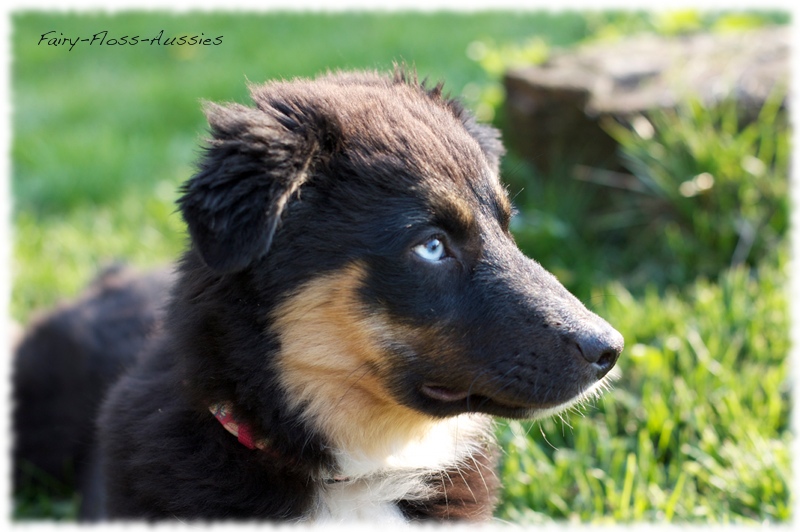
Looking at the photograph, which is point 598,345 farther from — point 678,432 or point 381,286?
point 678,432

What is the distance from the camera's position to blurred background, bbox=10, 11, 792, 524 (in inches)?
159

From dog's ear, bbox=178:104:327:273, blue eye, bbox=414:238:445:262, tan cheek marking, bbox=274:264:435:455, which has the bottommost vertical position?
tan cheek marking, bbox=274:264:435:455

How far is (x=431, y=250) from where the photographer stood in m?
2.93

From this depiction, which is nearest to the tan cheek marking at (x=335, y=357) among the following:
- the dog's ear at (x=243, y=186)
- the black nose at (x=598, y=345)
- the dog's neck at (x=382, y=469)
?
the dog's neck at (x=382, y=469)

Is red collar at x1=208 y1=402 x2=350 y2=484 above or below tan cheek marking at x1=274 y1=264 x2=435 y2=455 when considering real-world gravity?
below

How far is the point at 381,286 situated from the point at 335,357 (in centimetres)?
31

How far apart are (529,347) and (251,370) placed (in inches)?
38.9

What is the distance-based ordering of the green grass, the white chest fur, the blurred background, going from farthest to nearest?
the blurred background
the green grass
the white chest fur

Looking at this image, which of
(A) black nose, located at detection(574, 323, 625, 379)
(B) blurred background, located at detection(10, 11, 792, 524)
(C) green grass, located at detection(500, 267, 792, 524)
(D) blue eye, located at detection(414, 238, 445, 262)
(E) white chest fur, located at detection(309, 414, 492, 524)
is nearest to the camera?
(A) black nose, located at detection(574, 323, 625, 379)

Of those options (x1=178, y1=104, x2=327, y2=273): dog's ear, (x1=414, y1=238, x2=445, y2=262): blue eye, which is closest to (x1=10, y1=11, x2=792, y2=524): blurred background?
(x1=178, y1=104, x2=327, y2=273): dog's ear

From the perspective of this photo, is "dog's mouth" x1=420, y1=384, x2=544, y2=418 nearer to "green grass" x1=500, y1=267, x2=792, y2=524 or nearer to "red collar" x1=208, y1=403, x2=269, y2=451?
"red collar" x1=208, y1=403, x2=269, y2=451

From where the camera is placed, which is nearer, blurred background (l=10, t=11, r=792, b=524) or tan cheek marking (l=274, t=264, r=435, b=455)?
tan cheek marking (l=274, t=264, r=435, b=455)

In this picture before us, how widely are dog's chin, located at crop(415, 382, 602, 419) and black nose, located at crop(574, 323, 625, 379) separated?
111mm

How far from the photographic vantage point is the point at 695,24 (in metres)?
8.27
